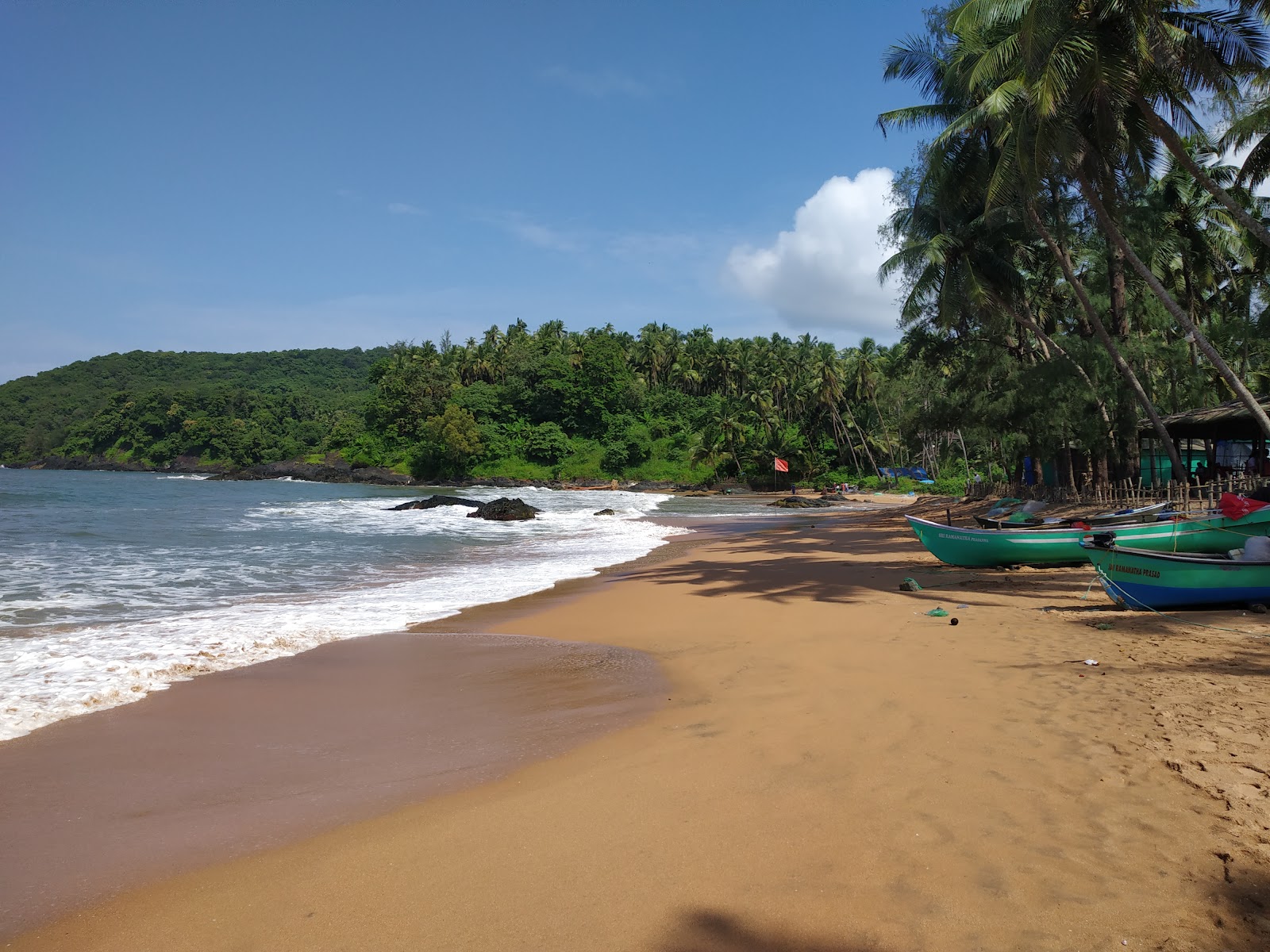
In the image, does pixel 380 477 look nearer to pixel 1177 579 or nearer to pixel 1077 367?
pixel 1077 367

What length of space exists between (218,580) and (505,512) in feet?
64.8

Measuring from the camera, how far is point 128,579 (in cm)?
1405

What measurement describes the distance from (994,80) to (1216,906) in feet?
59.9

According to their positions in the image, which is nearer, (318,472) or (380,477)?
(380,477)

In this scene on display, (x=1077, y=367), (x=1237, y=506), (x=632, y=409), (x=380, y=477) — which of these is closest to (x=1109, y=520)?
(x=1237, y=506)

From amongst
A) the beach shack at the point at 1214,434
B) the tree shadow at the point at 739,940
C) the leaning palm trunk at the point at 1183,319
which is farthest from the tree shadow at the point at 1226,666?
the beach shack at the point at 1214,434

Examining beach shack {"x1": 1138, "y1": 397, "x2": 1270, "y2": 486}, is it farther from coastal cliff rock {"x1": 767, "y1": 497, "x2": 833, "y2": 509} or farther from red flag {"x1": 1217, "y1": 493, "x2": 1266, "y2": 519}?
coastal cliff rock {"x1": 767, "y1": 497, "x2": 833, "y2": 509}

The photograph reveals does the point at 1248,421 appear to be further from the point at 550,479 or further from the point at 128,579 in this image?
the point at 550,479

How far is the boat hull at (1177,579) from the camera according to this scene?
8.70m

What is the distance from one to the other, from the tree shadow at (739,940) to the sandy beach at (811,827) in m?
0.01

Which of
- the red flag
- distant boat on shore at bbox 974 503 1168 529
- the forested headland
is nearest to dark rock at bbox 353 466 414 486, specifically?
the forested headland

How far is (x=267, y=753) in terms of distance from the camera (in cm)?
559

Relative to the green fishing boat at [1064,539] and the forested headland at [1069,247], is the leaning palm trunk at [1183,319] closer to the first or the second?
the forested headland at [1069,247]

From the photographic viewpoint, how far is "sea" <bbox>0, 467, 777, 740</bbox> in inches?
310
